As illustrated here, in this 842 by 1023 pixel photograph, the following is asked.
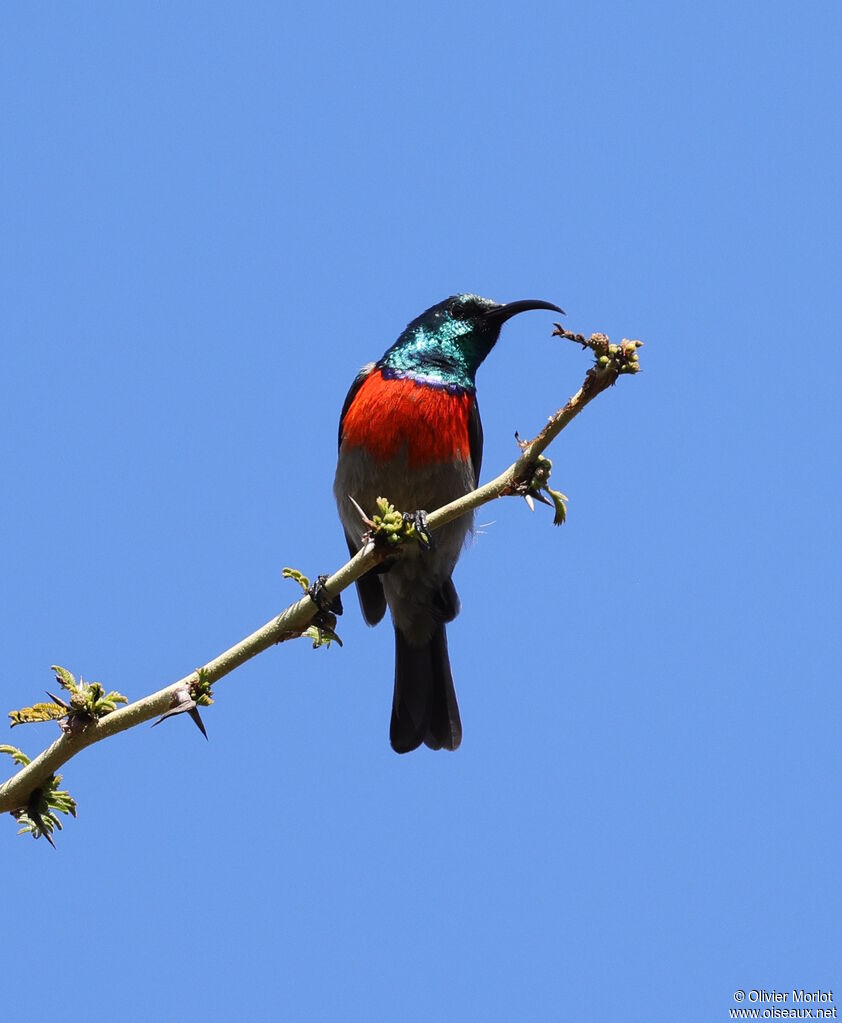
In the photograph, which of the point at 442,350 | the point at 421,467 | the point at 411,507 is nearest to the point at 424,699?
the point at 411,507

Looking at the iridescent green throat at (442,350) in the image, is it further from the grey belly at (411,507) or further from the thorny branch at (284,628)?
the thorny branch at (284,628)

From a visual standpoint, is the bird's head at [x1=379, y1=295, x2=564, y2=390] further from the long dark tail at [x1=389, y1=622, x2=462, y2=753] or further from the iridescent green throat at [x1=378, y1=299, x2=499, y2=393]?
the long dark tail at [x1=389, y1=622, x2=462, y2=753]

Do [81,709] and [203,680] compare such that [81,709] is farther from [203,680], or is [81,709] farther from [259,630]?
[259,630]

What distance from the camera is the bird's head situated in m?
7.68

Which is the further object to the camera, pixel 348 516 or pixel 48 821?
pixel 348 516

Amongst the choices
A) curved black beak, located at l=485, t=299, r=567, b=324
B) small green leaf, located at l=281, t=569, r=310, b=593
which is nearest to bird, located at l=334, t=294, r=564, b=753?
curved black beak, located at l=485, t=299, r=567, b=324

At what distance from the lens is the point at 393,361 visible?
7.76 meters

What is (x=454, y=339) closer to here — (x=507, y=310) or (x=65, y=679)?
(x=507, y=310)

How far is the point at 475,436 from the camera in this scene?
777 cm

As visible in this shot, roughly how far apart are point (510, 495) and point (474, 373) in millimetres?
3948

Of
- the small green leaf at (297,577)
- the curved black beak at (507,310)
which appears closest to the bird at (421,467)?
the curved black beak at (507,310)

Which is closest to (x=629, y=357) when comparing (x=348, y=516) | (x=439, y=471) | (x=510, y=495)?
(x=510, y=495)

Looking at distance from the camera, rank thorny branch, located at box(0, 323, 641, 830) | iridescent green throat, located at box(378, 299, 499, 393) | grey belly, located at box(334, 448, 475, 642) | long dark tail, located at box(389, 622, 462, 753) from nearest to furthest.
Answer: thorny branch, located at box(0, 323, 641, 830), grey belly, located at box(334, 448, 475, 642), iridescent green throat, located at box(378, 299, 499, 393), long dark tail, located at box(389, 622, 462, 753)

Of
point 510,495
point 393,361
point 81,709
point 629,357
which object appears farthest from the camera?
point 393,361
